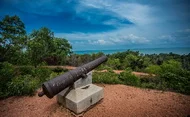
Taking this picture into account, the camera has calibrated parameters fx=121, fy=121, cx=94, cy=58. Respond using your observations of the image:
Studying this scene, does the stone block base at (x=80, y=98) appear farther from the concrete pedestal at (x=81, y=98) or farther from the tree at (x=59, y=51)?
the tree at (x=59, y=51)

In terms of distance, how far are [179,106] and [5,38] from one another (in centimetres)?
1454

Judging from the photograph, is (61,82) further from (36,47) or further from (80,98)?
(36,47)

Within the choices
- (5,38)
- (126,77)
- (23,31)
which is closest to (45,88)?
(126,77)

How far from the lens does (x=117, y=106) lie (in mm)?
4859

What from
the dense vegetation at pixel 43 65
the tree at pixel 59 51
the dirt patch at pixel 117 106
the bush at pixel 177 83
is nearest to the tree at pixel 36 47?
the dense vegetation at pixel 43 65

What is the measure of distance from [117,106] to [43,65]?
9505 mm

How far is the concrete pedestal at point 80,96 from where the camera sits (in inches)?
163

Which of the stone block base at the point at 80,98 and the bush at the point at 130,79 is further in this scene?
the bush at the point at 130,79

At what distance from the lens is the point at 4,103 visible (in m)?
5.39

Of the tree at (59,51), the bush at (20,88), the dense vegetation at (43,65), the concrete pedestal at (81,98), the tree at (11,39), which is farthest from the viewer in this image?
the tree at (59,51)

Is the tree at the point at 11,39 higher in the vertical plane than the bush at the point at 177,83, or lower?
higher

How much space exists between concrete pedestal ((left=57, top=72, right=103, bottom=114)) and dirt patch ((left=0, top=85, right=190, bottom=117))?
26 centimetres

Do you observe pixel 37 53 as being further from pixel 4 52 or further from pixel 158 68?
pixel 158 68

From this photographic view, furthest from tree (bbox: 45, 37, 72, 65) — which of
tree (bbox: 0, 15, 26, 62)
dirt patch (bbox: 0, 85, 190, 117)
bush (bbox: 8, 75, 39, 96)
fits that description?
dirt patch (bbox: 0, 85, 190, 117)
